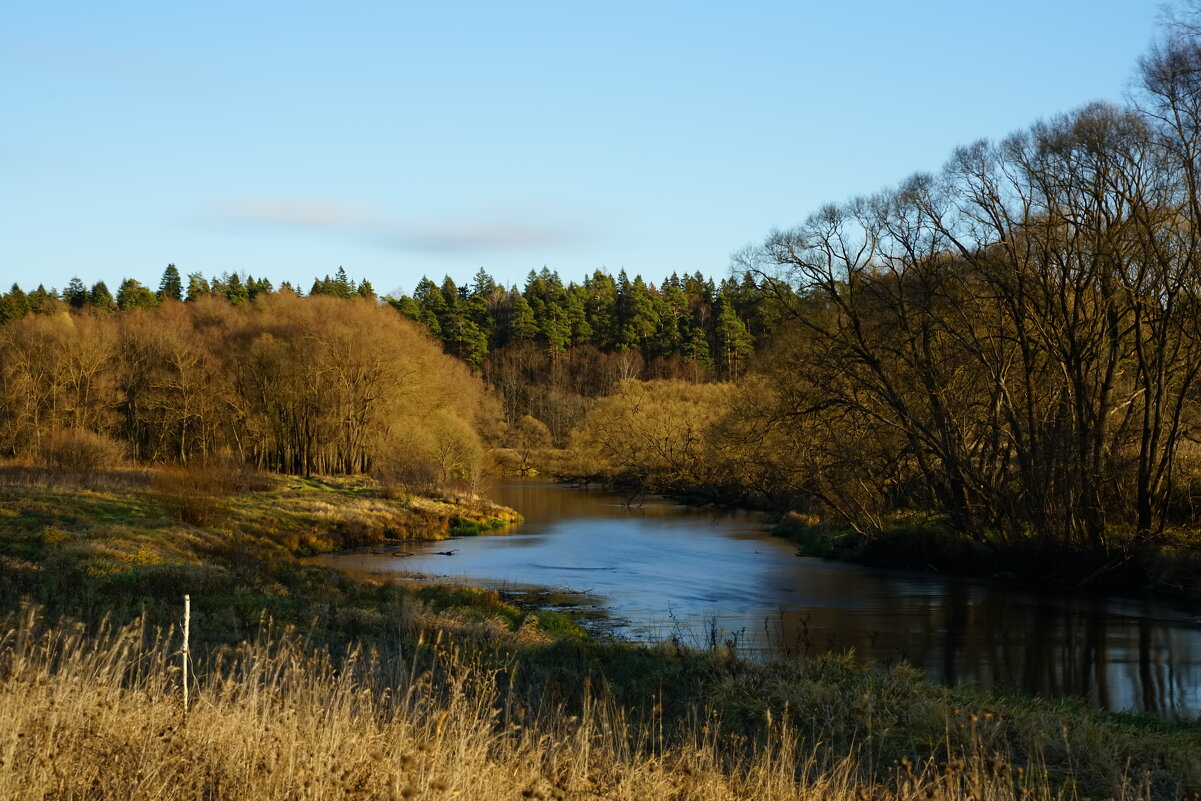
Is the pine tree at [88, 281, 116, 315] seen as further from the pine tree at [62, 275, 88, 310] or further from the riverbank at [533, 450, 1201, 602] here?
the riverbank at [533, 450, 1201, 602]

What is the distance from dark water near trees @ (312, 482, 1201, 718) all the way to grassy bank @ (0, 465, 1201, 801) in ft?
9.30

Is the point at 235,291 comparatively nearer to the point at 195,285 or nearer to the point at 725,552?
the point at 195,285

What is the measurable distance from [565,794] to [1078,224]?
941 inches

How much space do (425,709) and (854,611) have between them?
16.1m

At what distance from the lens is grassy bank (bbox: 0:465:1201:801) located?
5543 mm

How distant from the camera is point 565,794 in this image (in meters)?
5.07

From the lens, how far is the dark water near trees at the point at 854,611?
54.5 ft

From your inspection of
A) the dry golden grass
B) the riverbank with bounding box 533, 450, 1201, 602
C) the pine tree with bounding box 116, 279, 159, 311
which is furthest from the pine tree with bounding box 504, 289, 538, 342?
the dry golden grass

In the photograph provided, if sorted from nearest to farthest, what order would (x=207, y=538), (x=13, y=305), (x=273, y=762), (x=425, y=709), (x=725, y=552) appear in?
(x=273, y=762) → (x=425, y=709) → (x=207, y=538) → (x=725, y=552) → (x=13, y=305)

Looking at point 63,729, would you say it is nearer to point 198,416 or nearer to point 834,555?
point 834,555

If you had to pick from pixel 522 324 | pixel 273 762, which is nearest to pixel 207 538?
pixel 273 762

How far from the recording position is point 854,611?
73.7 ft

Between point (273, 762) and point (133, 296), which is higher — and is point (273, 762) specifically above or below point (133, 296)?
below

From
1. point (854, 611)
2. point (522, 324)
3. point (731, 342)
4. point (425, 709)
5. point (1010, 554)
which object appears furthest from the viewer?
point (522, 324)
